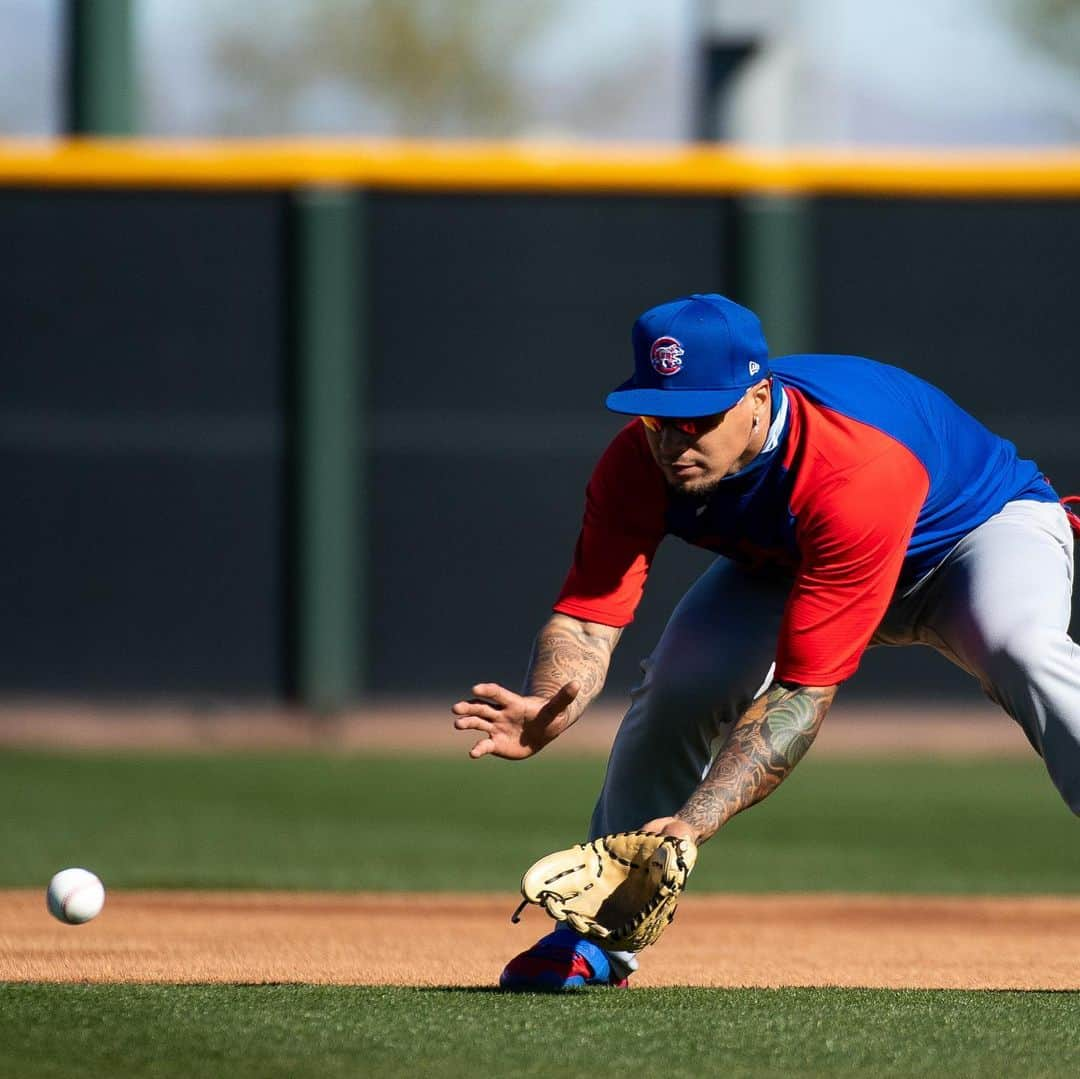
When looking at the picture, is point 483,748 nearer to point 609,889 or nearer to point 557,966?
point 609,889

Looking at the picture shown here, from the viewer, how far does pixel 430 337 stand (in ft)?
39.9

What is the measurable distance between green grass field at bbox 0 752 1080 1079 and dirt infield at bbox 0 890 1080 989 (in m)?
0.40

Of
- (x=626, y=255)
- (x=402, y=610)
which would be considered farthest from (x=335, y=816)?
(x=626, y=255)

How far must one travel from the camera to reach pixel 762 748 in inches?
152

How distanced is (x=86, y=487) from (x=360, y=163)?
2.52m

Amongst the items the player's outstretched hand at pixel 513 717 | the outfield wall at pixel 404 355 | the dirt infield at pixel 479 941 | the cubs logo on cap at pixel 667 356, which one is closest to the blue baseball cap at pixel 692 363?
the cubs logo on cap at pixel 667 356

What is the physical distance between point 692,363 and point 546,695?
29.8 inches

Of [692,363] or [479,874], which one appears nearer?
[692,363]

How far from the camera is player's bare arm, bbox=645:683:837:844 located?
3.82 meters

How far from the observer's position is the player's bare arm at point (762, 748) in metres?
3.82

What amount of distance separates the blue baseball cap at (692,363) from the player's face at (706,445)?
0.05 m

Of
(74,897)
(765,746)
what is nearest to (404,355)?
(74,897)

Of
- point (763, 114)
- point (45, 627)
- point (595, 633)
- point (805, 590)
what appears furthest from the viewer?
point (763, 114)

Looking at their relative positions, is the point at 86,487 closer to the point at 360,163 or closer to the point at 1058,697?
the point at 360,163
